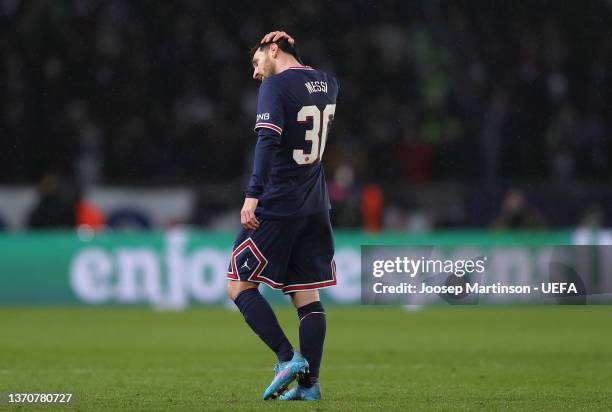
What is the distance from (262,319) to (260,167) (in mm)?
781

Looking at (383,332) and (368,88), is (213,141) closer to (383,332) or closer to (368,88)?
(368,88)

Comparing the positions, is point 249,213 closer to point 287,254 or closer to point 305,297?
point 287,254

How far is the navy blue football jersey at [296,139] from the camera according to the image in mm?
6258

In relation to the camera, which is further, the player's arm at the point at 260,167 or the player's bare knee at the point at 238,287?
the player's bare knee at the point at 238,287

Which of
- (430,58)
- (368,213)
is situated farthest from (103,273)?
(430,58)

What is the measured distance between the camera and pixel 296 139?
631 cm

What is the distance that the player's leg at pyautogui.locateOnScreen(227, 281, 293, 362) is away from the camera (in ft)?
20.4

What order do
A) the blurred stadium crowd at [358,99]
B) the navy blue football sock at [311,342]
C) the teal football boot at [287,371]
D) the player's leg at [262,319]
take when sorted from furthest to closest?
the blurred stadium crowd at [358,99] → the navy blue football sock at [311,342] → the player's leg at [262,319] → the teal football boot at [287,371]

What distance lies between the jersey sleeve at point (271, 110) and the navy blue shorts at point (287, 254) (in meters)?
0.50

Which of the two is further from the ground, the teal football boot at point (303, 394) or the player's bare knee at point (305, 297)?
the player's bare knee at point (305, 297)

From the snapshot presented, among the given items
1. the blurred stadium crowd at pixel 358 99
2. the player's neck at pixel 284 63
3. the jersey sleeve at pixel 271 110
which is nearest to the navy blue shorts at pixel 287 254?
the jersey sleeve at pixel 271 110

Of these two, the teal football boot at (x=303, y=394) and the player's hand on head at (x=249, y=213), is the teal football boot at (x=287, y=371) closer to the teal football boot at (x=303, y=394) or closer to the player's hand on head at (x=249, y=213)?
the teal football boot at (x=303, y=394)

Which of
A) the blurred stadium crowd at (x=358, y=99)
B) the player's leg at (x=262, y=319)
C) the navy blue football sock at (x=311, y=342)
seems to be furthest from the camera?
the blurred stadium crowd at (x=358, y=99)

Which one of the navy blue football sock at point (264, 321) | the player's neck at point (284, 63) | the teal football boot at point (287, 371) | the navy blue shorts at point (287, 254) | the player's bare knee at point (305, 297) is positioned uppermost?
the player's neck at point (284, 63)
